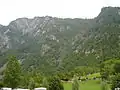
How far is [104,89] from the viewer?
10025 cm

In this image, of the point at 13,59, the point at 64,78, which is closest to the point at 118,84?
the point at 13,59

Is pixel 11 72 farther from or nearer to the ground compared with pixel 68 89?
farther from the ground

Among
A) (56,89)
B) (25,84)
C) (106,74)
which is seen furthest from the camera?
(106,74)

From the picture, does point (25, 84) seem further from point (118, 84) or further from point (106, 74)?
point (118, 84)

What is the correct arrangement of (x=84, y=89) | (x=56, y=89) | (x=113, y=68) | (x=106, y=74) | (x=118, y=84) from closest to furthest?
(x=56, y=89), (x=118, y=84), (x=84, y=89), (x=106, y=74), (x=113, y=68)

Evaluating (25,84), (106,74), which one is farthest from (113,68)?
(25,84)

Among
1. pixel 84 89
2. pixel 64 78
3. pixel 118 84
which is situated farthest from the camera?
pixel 64 78

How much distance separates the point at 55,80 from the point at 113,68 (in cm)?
7321

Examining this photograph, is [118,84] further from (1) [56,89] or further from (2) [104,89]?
(1) [56,89]

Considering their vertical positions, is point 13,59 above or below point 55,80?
above

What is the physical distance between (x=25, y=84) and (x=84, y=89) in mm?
30301

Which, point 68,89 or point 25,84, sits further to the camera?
point 25,84

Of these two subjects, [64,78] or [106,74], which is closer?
[106,74]

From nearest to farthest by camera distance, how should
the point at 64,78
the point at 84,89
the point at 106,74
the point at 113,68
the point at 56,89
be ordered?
1. the point at 56,89
2. the point at 84,89
3. the point at 106,74
4. the point at 113,68
5. the point at 64,78
